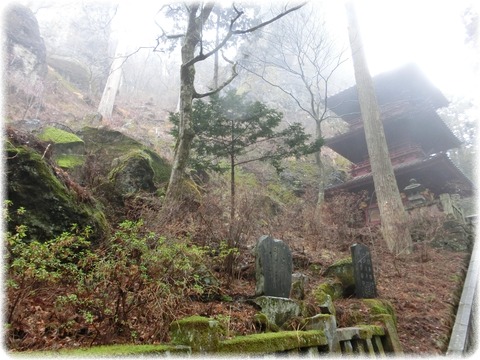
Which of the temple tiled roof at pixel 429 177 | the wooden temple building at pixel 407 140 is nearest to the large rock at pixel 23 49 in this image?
the wooden temple building at pixel 407 140

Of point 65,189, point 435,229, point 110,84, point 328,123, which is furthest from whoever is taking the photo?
point 328,123

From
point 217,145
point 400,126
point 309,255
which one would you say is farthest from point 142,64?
point 309,255

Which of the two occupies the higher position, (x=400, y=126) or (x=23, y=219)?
(x=400, y=126)

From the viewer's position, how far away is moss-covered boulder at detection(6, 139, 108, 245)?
405 cm

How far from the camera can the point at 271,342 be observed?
2.84 metres

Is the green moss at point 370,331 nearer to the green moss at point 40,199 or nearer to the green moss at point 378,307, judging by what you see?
the green moss at point 378,307

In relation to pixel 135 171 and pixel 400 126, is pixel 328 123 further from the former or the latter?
pixel 135 171

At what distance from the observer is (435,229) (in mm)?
9852

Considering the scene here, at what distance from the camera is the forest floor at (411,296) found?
4082 mm

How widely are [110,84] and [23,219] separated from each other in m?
18.4

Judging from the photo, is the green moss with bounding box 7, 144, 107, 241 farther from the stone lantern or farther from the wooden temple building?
the wooden temple building

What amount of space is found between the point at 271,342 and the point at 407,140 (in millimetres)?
15208

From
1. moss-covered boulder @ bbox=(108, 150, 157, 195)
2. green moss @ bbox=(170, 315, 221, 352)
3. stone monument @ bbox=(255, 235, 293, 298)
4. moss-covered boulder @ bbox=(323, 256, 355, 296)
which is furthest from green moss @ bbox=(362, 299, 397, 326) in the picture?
moss-covered boulder @ bbox=(108, 150, 157, 195)

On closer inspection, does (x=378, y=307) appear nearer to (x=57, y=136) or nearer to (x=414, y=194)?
(x=57, y=136)
